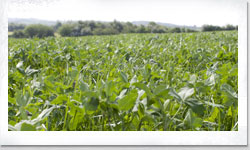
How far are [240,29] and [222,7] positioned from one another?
0.93 feet

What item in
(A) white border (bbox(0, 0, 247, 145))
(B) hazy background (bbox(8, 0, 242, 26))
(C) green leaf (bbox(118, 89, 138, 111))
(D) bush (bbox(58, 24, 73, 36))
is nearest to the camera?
(C) green leaf (bbox(118, 89, 138, 111))

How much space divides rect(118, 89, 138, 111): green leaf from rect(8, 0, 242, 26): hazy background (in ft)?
3.00

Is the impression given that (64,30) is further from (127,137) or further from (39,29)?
(127,137)

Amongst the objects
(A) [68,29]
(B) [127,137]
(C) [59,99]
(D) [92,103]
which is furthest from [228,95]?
(A) [68,29]

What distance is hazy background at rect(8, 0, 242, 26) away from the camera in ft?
5.58

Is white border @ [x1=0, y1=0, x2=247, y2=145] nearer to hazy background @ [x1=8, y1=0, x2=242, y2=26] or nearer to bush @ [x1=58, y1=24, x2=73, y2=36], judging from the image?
hazy background @ [x1=8, y1=0, x2=242, y2=26]

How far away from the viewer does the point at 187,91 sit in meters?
1.05

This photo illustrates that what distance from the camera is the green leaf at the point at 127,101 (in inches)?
36.6

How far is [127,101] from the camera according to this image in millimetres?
936

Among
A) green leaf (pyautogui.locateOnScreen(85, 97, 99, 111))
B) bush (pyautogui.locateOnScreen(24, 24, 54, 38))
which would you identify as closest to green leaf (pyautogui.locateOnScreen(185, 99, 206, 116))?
green leaf (pyautogui.locateOnScreen(85, 97, 99, 111))

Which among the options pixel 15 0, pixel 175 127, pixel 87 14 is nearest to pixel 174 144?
pixel 175 127

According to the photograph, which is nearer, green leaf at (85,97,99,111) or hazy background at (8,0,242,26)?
green leaf at (85,97,99,111)

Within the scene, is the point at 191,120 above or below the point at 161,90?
below

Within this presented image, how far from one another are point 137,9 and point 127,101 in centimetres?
97
